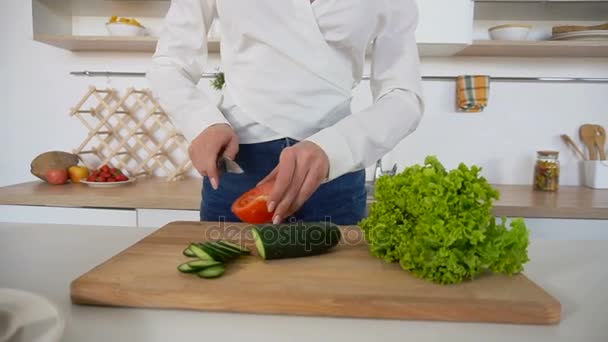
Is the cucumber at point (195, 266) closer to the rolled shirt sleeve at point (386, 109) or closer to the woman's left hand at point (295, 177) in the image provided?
the woman's left hand at point (295, 177)

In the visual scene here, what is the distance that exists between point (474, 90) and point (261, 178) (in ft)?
3.70

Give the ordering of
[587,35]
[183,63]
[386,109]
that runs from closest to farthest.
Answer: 1. [386,109]
2. [183,63]
3. [587,35]

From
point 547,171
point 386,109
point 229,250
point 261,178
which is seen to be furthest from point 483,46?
point 229,250

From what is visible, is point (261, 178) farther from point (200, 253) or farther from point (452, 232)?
point (452, 232)

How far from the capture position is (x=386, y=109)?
31.0 inches

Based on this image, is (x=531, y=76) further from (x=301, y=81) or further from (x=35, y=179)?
(x=35, y=179)

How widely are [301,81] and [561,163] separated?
141 centimetres

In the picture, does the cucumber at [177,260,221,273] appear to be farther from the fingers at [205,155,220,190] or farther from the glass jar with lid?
the glass jar with lid

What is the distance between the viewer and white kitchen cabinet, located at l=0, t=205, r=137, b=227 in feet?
4.75

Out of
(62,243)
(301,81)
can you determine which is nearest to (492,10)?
(301,81)

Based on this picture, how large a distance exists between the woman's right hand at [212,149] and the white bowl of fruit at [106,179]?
1.01m

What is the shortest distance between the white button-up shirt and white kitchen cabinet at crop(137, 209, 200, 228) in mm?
616

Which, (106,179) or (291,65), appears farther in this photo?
(106,179)

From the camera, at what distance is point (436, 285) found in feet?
1.76
